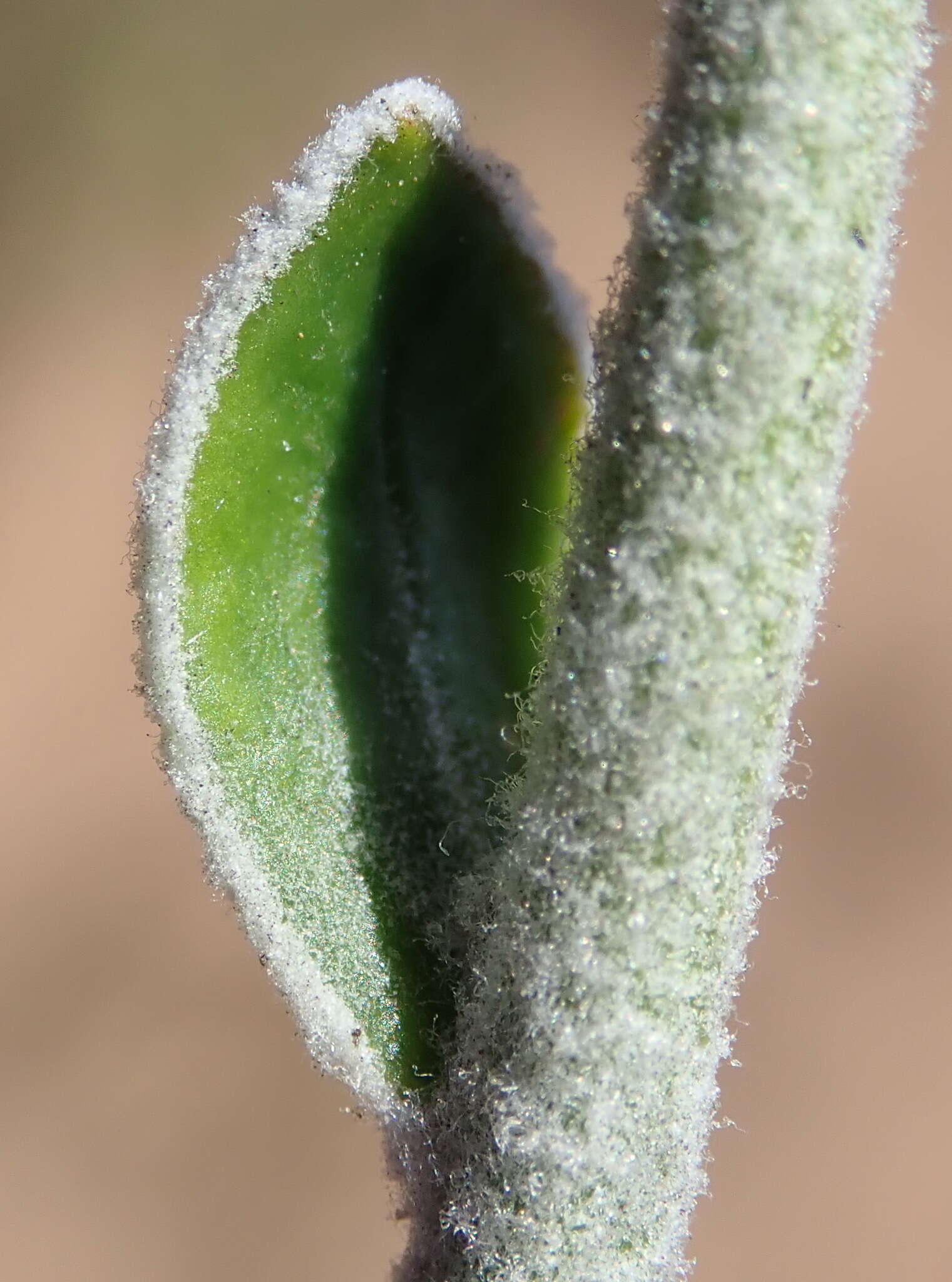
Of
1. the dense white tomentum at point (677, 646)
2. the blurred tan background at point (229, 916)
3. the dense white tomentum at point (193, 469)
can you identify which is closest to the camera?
the dense white tomentum at point (677, 646)

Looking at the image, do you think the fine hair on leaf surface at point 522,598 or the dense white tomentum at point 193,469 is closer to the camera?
the fine hair on leaf surface at point 522,598

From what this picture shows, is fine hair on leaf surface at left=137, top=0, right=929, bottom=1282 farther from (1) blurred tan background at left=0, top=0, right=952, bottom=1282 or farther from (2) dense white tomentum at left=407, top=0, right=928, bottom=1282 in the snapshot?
(1) blurred tan background at left=0, top=0, right=952, bottom=1282

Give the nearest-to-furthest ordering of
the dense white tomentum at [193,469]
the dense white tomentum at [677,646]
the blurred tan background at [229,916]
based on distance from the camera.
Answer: the dense white tomentum at [677,646], the dense white tomentum at [193,469], the blurred tan background at [229,916]

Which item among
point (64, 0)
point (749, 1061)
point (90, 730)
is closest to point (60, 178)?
point (64, 0)

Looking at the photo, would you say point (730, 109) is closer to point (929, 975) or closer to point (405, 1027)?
point (405, 1027)

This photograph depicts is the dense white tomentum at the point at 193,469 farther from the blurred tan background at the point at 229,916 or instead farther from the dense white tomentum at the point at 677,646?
the blurred tan background at the point at 229,916

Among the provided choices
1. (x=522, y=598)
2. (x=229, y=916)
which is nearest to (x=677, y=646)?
(x=522, y=598)

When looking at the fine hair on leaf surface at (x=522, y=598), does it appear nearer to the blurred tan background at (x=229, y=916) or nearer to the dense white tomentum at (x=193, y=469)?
the dense white tomentum at (x=193, y=469)

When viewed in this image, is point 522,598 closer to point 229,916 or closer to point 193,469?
point 193,469

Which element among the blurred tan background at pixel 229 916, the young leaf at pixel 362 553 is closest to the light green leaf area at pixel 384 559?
the young leaf at pixel 362 553
